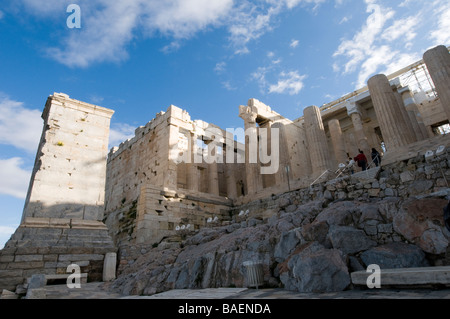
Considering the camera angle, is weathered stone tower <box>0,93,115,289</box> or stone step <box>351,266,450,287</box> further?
weathered stone tower <box>0,93,115,289</box>

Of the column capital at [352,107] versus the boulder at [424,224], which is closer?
the boulder at [424,224]

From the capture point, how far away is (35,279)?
5.52 metres

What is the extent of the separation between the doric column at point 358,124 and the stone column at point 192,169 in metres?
10.6

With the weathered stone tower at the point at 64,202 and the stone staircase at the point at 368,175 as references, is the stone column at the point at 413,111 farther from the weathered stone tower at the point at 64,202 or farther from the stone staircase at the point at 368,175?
the weathered stone tower at the point at 64,202

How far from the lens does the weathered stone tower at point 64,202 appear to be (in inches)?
281

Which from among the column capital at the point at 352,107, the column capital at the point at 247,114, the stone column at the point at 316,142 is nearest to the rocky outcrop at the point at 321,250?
the stone column at the point at 316,142

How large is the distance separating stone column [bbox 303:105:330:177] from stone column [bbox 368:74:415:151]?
11.2 ft

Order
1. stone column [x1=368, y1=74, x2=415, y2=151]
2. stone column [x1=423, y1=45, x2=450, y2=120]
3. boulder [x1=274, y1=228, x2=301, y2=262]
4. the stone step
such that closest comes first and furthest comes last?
1. the stone step
2. boulder [x1=274, y1=228, x2=301, y2=262]
3. stone column [x1=423, y1=45, x2=450, y2=120]
4. stone column [x1=368, y1=74, x2=415, y2=151]

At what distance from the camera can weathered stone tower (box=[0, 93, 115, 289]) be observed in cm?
714

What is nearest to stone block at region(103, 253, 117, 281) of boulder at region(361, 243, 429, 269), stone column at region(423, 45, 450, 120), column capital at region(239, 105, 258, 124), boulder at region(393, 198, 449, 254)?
boulder at region(361, 243, 429, 269)

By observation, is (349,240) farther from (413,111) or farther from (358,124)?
(413,111)

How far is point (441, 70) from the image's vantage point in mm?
11109

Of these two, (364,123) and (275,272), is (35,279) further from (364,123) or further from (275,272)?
(364,123)

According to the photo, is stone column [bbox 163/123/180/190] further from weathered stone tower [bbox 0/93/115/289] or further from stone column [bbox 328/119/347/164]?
stone column [bbox 328/119/347/164]
